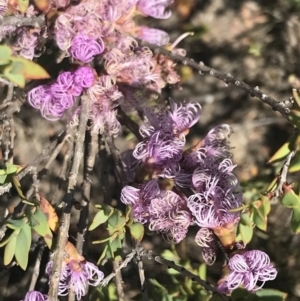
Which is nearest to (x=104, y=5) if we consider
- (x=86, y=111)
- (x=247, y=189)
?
(x=86, y=111)

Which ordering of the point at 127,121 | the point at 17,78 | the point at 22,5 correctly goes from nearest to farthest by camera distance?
the point at 17,78 → the point at 22,5 → the point at 127,121

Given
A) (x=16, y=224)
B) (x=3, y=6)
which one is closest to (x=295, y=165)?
(x=16, y=224)

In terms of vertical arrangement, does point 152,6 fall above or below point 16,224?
above

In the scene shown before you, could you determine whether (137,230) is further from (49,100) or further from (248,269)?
(49,100)

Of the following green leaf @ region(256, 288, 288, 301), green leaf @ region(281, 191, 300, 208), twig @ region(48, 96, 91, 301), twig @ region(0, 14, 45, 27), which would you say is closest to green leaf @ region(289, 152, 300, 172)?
green leaf @ region(281, 191, 300, 208)

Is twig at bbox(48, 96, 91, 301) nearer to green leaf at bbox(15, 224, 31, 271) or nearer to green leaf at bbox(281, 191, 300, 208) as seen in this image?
green leaf at bbox(15, 224, 31, 271)

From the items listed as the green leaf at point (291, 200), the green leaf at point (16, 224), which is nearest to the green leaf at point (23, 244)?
the green leaf at point (16, 224)
